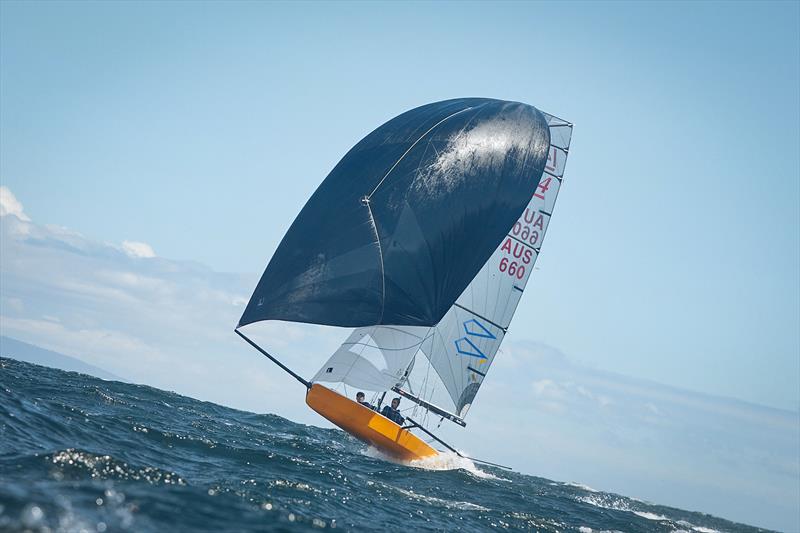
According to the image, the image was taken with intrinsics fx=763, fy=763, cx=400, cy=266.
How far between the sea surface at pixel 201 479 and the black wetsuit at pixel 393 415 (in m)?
1.19

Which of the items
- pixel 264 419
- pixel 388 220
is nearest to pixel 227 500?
pixel 388 220

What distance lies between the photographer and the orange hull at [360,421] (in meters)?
20.3

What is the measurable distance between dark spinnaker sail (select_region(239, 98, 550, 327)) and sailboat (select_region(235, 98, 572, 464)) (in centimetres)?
3

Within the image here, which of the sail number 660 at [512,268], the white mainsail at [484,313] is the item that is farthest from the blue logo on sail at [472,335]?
Result: the sail number 660 at [512,268]

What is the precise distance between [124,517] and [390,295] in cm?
1200

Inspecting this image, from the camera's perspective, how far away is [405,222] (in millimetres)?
20469

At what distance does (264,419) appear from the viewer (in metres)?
28.2

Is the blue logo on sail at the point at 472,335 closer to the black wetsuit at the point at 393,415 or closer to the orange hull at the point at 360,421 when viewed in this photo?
the black wetsuit at the point at 393,415

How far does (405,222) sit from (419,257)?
1011mm

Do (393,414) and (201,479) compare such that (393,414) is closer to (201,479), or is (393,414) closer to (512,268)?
(512,268)

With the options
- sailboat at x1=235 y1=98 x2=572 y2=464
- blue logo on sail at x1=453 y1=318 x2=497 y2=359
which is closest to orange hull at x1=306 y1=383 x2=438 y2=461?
sailboat at x1=235 y1=98 x2=572 y2=464

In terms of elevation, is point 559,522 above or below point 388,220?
below

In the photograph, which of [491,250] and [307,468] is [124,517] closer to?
[307,468]

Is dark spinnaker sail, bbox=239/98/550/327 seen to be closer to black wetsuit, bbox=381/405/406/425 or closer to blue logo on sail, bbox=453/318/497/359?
blue logo on sail, bbox=453/318/497/359
